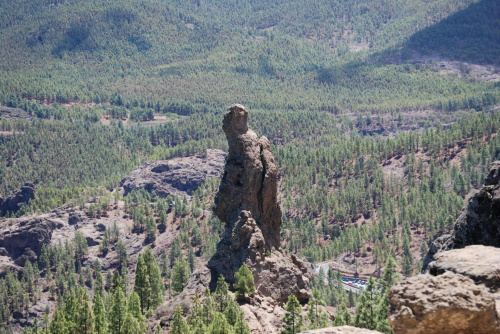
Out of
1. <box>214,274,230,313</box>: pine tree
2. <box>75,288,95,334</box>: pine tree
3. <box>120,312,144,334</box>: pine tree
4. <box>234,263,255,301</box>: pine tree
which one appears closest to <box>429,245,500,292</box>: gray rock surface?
<box>234,263,255,301</box>: pine tree

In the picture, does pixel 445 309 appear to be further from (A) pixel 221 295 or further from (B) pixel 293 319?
(A) pixel 221 295

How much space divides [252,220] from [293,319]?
1250cm

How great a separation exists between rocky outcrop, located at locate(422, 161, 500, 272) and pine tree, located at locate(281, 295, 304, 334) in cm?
1525

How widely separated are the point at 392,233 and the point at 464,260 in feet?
524

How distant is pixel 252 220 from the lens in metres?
69.6

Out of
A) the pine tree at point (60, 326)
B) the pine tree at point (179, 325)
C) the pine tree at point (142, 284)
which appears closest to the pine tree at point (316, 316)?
the pine tree at point (179, 325)

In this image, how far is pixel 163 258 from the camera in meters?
192

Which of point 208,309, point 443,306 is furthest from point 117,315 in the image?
point 443,306

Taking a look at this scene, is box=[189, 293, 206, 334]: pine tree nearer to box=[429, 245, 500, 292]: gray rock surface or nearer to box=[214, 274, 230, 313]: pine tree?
box=[214, 274, 230, 313]: pine tree

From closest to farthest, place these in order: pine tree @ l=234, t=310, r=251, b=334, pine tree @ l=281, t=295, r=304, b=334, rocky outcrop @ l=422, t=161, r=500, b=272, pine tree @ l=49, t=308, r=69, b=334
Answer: rocky outcrop @ l=422, t=161, r=500, b=272 → pine tree @ l=234, t=310, r=251, b=334 → pine tree @ l=281, t=295, r=304, b=334 → pine tree @ l=49, t=308, r=69, b=334

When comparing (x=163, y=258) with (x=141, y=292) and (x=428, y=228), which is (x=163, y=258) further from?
(x=141, y=292)

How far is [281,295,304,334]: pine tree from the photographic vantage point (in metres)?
59.5

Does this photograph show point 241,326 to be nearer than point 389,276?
Yes

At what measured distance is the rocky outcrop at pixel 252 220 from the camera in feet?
224
